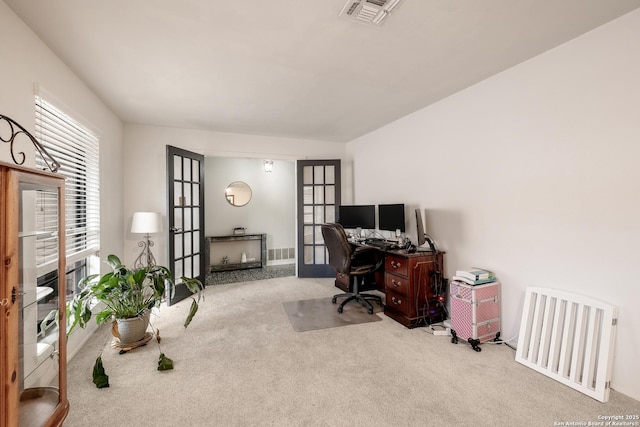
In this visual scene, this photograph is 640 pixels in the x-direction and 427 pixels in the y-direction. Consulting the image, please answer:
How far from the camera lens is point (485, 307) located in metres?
2.42

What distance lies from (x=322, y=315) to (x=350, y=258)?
0.75 meters

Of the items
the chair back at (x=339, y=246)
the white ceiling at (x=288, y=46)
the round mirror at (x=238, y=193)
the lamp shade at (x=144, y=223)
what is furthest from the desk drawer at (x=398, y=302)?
the round mirror at (x=238, y=193)

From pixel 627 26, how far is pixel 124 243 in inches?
208

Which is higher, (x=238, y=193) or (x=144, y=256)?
(x=238, y=193)

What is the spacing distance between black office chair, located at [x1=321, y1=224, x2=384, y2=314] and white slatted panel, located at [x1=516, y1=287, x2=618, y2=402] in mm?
1463

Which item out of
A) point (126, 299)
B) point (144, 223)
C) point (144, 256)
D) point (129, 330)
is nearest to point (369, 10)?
point (126, 299)

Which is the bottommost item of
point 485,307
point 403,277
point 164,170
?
point 485,307

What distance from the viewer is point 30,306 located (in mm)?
1236

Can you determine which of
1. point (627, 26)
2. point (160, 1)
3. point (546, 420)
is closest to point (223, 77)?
point (160, 1)

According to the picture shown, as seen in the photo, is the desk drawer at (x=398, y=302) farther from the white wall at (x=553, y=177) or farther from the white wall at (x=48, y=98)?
the white wall at (x=48, y=98)

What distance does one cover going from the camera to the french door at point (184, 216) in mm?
3561

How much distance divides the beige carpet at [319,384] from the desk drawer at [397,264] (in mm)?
582

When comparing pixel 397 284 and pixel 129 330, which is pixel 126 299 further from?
pixel 397 284

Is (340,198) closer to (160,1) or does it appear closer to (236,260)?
(236,260)
